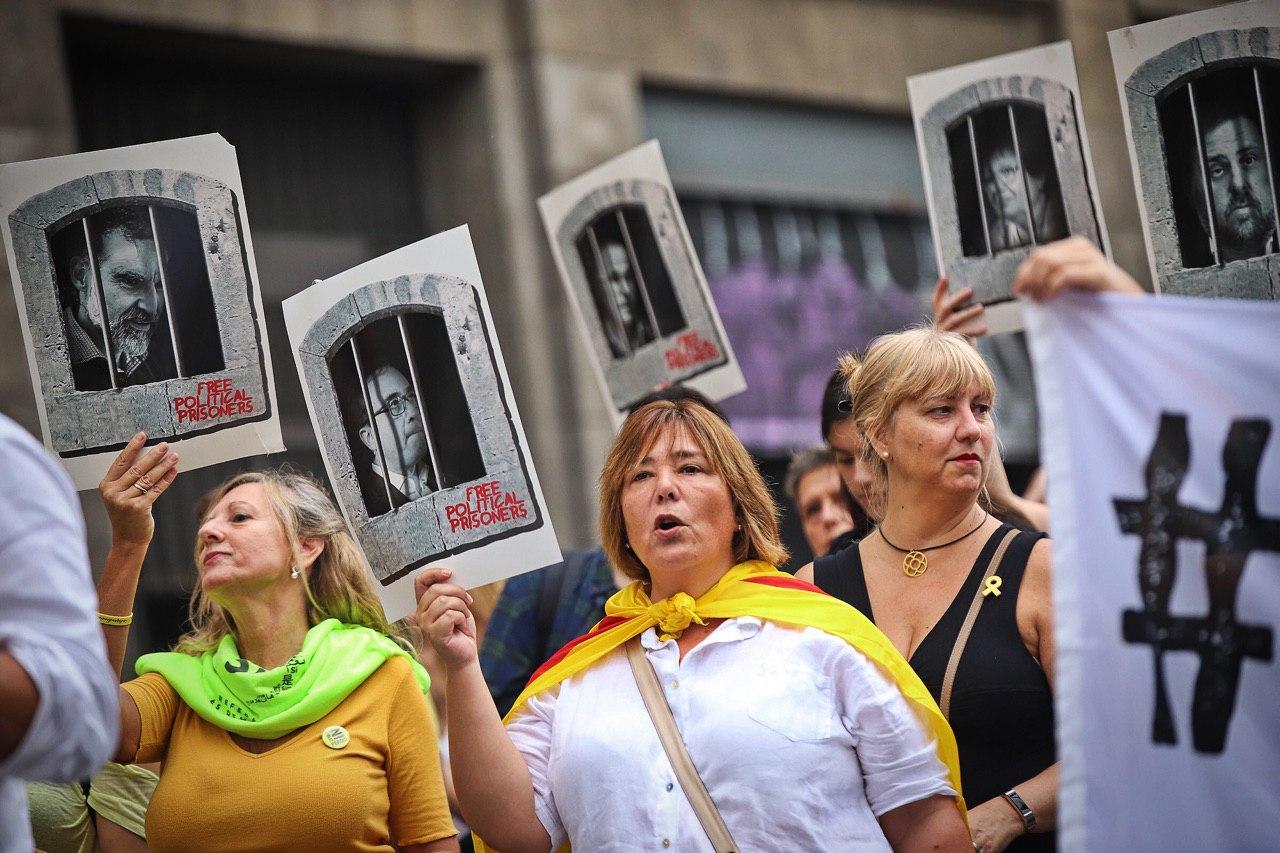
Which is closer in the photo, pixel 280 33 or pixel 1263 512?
pixel 1263 512

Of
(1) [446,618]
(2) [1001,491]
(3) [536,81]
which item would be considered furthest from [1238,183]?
(3) [536,81]

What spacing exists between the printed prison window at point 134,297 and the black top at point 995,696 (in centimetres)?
180

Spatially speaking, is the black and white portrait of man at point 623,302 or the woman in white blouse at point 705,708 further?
the black and white portrait of man at point 623,302

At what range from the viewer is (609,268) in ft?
17.2

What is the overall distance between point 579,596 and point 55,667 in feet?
8.44

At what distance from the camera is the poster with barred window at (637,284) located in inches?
204

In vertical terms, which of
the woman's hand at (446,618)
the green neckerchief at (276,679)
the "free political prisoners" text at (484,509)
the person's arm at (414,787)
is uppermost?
the "free political prisoners" text at (484,509)

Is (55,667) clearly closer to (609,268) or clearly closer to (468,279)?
(468,279)

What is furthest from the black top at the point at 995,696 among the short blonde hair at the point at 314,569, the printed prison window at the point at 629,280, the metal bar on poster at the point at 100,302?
the metal bar on poster at the point at 100,302

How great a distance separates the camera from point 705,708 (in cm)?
327

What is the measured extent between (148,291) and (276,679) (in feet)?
3.14

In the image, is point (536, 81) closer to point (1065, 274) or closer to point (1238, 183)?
point (1238, 183)

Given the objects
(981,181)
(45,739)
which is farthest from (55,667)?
(981,181)

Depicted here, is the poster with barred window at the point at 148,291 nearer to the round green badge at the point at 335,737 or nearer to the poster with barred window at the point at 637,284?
the round green badge at the point at 335,737
